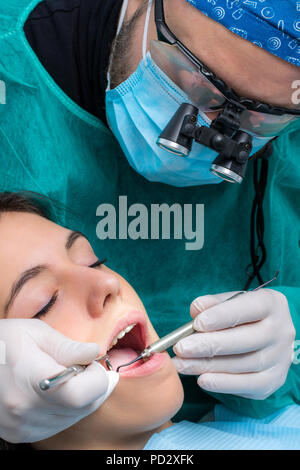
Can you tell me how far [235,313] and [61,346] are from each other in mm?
476

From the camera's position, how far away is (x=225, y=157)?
1.38 metres

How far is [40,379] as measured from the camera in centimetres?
110

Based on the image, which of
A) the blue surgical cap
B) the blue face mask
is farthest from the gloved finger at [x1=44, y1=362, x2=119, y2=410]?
the blue surgical cap

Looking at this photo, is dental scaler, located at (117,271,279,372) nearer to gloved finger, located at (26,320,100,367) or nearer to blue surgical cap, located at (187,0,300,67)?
gloved finger, located at (26,320,100,367)

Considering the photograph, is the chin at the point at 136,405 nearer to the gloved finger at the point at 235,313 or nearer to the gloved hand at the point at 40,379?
the gloved hand at the point at 40,379

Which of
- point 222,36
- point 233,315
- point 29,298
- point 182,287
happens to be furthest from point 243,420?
point 222,36

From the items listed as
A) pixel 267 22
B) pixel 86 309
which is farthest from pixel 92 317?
pixel 267 22

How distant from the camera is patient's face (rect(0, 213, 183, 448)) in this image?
1.23 metres

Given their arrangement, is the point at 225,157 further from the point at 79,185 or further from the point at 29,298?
the point at 29,298

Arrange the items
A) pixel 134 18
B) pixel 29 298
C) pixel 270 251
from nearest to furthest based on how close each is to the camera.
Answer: pixel 29 298, pixel 134 18, pixel 270 251

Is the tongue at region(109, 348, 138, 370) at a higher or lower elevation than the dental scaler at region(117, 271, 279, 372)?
lower

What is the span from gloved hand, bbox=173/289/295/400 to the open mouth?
3.9 inches

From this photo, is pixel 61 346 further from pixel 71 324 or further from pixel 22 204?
pixel 22 204

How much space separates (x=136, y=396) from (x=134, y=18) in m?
1.02
